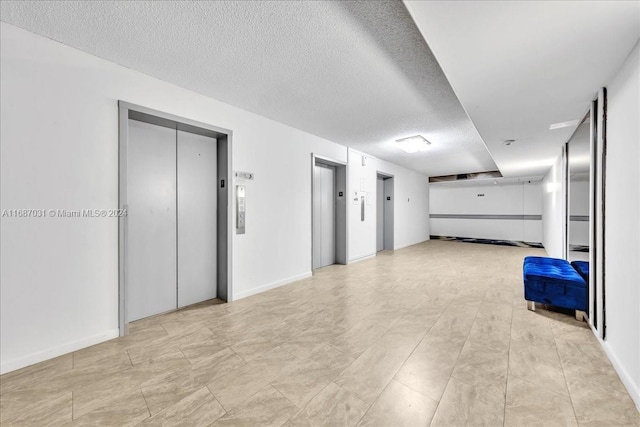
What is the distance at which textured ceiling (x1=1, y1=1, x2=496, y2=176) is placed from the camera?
1.95 m

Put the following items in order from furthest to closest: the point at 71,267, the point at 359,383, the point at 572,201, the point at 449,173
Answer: the point at 449,173, the point at 572,201, the point at 71,267, the point at 359,383

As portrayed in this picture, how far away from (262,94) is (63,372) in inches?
126

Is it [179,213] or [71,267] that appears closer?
[71,267]

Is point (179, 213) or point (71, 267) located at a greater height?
point (179, 213)

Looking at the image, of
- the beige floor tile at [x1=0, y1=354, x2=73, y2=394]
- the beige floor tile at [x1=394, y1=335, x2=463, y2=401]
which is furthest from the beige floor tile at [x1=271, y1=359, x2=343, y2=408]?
the beige floor tile at [x1=0, y1=354, x2=73, y2=394]

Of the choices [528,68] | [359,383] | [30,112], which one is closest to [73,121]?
[30,112]

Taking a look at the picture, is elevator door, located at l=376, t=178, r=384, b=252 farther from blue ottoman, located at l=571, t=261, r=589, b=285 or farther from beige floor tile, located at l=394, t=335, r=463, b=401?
beige floor tile, located at l=394, t=335, r=463, b=401

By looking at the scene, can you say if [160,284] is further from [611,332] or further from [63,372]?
[611,332]

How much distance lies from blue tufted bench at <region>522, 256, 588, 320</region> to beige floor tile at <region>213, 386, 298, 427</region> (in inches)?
122

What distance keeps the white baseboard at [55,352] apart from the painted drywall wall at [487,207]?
1136 centimetres

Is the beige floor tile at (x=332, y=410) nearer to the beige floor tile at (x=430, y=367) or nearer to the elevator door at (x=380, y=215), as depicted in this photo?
the beige floor tile at (x=430, y=367)

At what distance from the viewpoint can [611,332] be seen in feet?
7.16

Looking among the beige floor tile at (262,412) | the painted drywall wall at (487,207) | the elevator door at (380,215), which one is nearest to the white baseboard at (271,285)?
the beige floor tile at (262,412)

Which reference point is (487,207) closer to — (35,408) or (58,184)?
(58,184)
